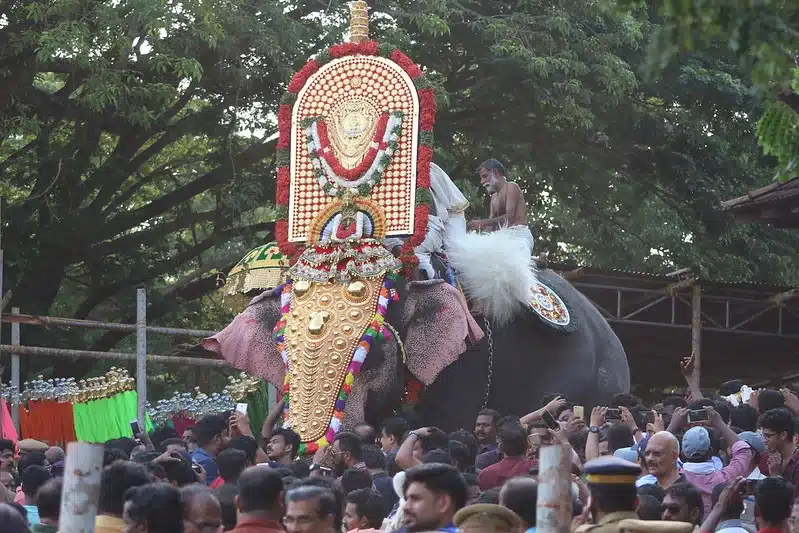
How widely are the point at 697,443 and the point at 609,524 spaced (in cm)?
300

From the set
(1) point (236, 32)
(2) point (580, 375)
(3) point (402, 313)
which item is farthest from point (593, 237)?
(3) point (402, 313)

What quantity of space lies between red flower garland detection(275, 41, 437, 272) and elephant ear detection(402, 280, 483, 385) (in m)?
0.22

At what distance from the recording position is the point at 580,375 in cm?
1327

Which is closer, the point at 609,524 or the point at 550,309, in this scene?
the point at 609,524

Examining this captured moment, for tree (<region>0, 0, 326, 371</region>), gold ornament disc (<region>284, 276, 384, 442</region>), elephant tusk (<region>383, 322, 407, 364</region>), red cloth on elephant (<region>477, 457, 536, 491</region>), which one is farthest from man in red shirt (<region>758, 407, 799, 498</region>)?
tree (<region>0, 0, 326, 371</region>)

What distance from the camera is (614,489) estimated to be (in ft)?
17.7

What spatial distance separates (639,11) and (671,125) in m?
13.7

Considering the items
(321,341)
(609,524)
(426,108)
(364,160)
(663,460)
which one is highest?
(426,108)

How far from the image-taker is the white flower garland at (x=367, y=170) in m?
12.2

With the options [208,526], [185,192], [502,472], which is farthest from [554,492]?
[185,192]

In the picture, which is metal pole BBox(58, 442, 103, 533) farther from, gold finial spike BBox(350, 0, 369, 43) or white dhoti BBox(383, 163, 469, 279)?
gold finial spike BBox(350, 0, 369, 43)

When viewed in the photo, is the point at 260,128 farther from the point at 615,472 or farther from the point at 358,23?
the point at 615,472

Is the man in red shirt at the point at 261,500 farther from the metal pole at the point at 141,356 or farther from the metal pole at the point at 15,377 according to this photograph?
the metal pole at the point at 15,377

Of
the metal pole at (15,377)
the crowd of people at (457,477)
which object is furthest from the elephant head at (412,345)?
the metal pole at (15,377)
